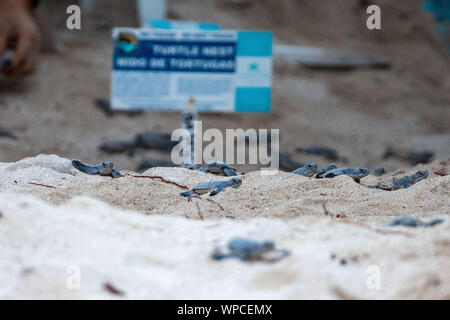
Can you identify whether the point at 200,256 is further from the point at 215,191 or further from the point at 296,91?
the point at 296,91

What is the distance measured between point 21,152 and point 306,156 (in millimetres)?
2657

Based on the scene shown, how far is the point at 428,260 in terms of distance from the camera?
6.72 ft

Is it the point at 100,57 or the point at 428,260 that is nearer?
the point at 428,260

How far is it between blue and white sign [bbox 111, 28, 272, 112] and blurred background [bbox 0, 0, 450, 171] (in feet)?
3.45

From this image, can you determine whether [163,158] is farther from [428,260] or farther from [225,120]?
[428,260]

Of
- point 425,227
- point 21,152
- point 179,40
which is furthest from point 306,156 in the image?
point 425,227

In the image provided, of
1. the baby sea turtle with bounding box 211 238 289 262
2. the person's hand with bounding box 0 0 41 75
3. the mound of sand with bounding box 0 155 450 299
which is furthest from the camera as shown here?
the person's hand with bounding box 0 0 41 75

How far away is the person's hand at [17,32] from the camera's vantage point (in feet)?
23.9

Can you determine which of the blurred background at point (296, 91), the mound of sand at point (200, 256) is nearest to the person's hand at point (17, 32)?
the blurred background at point (296, 91)

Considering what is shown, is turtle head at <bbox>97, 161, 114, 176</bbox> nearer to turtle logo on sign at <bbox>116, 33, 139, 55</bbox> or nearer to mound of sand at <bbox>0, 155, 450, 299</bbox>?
mound of sand at <bbox>0, 155, 450, 299</bbox>

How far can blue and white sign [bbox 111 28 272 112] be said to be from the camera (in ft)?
17.3

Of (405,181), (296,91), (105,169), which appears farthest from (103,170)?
(296,91)

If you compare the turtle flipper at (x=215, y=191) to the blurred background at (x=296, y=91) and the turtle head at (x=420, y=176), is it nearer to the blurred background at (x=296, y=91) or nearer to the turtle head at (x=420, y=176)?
the turtle head at (x=420, y=176)

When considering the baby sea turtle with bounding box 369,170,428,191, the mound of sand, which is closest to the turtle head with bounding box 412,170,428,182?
the baby sea turtle with bounding box 369,170,428,191
